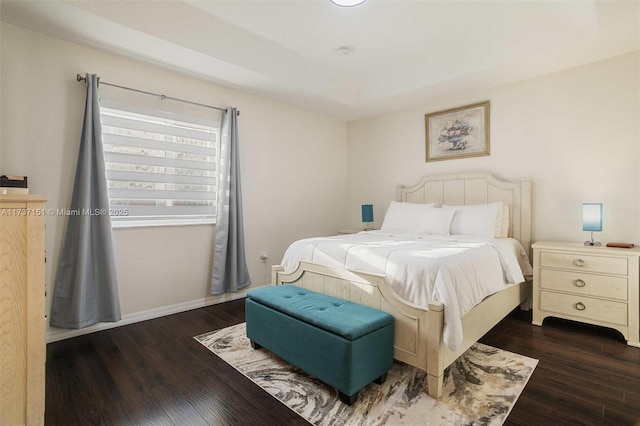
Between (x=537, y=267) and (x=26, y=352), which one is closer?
(x=26, y=352)

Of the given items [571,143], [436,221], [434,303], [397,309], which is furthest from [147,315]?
[571,143]

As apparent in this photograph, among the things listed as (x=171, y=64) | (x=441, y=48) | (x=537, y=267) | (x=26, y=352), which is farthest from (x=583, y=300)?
(x=171, y=64)

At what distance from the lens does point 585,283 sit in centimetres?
264

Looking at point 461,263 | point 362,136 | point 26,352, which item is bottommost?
point 26,352

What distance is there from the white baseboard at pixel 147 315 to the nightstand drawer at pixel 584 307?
303 centimetres

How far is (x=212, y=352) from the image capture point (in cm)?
233

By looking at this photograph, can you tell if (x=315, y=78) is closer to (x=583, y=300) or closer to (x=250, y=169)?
(x=250, y=169)

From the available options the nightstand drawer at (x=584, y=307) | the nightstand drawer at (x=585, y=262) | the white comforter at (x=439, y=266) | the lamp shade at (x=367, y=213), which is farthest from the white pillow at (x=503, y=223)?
the lamp shade at (x=367, y=213)

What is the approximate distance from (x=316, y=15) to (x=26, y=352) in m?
2.84

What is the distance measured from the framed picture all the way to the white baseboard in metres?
2.90

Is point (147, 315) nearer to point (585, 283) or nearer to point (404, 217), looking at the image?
point (404, 217)

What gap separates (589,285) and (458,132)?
200 cm

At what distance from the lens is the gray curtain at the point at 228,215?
132 inches

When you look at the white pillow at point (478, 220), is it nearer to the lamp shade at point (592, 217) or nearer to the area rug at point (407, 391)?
the lamp shade at point (592, 217)
